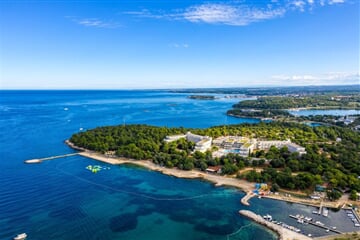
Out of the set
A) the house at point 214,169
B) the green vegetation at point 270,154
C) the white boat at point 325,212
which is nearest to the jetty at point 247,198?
the green vegetation at point 270,154

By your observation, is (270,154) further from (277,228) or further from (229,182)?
(277,228)

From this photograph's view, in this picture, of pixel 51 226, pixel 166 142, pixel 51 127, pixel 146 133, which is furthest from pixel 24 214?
pixel 51 127

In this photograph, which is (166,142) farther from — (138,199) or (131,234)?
(131,234)

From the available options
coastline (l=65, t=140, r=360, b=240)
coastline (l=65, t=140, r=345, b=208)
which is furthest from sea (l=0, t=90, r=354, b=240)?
coastline (l=65, t=140, r=345, b=208)

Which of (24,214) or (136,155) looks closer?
(24,214)

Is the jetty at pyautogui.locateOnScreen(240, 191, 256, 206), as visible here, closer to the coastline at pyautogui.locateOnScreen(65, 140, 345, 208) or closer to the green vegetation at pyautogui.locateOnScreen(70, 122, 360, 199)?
the coastline at pyautogui.locateOnScreen(65, 140, 345, 208)

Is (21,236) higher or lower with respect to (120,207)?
higher

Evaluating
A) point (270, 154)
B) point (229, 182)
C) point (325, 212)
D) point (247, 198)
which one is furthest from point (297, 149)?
point (247, 198)
